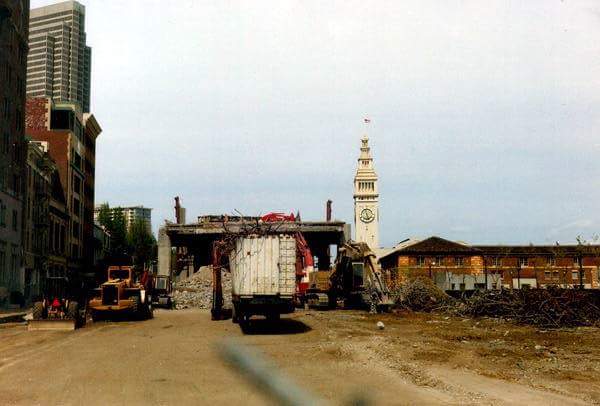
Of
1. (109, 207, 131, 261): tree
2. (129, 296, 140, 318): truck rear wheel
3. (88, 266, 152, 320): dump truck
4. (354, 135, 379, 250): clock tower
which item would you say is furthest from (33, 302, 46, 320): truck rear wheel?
(354, 135, 379, 250): clock tower

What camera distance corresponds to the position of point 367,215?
187m

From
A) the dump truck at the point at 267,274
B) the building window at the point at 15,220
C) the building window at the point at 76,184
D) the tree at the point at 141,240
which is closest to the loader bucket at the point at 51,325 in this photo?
the dump truck at the point at 267,274

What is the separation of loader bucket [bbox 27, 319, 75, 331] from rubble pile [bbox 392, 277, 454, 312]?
1741cm

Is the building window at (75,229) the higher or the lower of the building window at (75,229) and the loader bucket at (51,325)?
the higher

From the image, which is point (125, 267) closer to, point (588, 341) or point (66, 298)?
→ point (66, 298)

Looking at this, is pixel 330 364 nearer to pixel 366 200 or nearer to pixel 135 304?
pixel 135 304

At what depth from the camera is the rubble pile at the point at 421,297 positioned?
36.2m

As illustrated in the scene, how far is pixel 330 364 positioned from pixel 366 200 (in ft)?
576

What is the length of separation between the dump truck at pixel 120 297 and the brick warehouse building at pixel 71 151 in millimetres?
36111

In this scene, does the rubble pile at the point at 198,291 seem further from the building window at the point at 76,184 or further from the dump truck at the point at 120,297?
the building window at the point at 76,184

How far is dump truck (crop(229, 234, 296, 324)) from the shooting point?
2366 centimetres

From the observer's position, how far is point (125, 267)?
33656 millimetres

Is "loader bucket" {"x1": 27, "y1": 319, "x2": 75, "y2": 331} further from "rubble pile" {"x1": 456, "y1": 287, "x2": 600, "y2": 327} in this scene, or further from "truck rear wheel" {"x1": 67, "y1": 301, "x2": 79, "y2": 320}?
"rubble pile" {"x1": 456, "y1": 287, "x2": 600, "y2": 327}

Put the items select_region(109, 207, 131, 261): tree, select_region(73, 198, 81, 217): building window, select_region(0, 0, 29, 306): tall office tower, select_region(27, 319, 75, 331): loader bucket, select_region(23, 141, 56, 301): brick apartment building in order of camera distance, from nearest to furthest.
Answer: select_region(27, 319, 75, 331): loader bucket, select_region(0, 0, 29, 306): tall office tower, select_region(23, 141, 56, 301): brick apartment building, select_region(73, 198, 81, 217): building window, select_region(109, 207, 131, 261): tree
